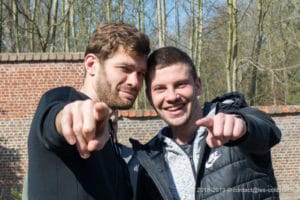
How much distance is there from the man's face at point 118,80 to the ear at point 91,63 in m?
0.04

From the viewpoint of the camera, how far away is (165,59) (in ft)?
8.27

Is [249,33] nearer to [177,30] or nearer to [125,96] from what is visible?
[177,30]

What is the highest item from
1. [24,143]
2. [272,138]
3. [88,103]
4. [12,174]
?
[88,103]

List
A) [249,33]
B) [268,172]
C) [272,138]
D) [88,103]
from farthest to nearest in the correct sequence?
[249,33] → [268,172] → [272,138] → [88,103]

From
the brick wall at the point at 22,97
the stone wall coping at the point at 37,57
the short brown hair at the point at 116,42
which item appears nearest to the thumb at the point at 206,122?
the short brown hair at the point at 116,42

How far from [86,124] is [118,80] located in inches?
36.1

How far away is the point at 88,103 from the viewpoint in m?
1.23

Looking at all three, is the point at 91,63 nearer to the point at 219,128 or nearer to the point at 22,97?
the point at 219,128

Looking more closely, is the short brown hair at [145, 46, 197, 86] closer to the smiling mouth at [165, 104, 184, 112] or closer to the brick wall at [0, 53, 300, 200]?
the smiling mouth at [165, 104, 184, 112]

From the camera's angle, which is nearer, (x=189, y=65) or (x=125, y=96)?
(x=125, y=96)

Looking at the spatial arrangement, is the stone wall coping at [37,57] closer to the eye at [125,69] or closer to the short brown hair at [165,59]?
the short brown hair at [165,59]

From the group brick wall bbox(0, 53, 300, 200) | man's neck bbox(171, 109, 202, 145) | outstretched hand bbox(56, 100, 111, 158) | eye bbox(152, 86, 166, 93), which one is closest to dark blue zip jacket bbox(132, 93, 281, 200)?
man's neck bbox(171, 109, 202, 145)

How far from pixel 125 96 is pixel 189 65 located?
22.6 inches

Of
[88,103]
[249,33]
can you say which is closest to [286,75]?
[249,33]
